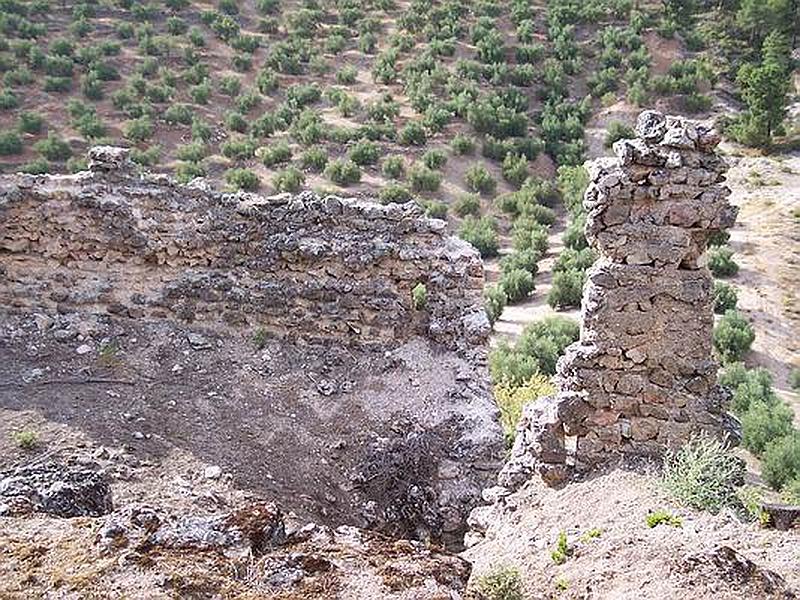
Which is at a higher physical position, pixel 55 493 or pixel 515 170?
pixel 55 493

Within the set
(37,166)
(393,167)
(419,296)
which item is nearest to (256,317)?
(419,296)

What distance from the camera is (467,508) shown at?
8414 mm

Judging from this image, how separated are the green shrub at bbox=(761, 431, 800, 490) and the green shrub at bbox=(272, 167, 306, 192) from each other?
15.3 metres

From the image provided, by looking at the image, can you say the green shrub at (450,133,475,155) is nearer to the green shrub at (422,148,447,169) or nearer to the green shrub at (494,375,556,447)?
the green shrub at (422,148,447,169)

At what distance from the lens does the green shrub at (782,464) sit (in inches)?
485

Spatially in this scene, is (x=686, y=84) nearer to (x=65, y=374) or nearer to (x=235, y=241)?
(x=235, y=241)

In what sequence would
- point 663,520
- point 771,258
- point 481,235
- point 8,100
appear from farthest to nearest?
point 8,100 < point 481,235 < point 771,258 < point 663,520

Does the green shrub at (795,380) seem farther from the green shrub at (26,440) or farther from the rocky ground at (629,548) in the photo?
the green shrub at (26,440)

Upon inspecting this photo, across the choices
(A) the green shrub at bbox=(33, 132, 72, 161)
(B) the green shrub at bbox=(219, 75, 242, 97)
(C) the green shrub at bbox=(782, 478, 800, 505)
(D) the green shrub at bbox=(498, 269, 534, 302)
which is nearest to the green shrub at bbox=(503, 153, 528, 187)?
(D) the green shrub at bbox=(498, 269, 534, 302)

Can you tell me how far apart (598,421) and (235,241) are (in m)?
6.28

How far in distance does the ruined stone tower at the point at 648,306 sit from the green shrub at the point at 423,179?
60.8 ft

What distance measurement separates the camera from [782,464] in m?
12.4

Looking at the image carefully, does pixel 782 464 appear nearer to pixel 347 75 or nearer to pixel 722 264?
pixel 722 264

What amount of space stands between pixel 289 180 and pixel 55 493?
18.6m
